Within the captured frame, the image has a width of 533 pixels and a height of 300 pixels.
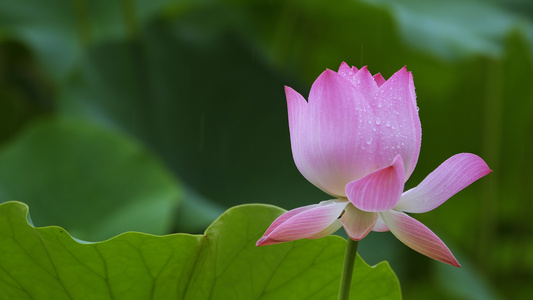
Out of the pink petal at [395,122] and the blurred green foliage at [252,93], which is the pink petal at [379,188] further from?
the blurred green foliage at [252,93]

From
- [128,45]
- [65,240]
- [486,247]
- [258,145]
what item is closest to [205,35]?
[128,45]

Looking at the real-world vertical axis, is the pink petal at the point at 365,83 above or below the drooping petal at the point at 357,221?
above

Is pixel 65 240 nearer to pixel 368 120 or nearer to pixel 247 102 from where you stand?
pixel 368 120

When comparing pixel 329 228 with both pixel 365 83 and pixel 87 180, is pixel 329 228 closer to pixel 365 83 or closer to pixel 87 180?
pixel 365 83

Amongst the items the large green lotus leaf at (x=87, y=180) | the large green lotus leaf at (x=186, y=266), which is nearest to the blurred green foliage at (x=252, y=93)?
the large green lotus leaf at (x=87, y=180)

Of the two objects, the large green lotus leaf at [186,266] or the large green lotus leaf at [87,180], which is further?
the large green lotus leaf at [87,180]

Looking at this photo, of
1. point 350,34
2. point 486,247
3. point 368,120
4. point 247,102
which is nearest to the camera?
point 368,120

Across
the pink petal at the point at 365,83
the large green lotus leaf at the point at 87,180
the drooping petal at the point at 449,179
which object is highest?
the pink petal at the point at 365,83

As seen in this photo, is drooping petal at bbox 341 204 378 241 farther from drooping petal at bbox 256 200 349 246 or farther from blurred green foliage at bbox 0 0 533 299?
blurred green foliage at bbox 0 0 533 299
